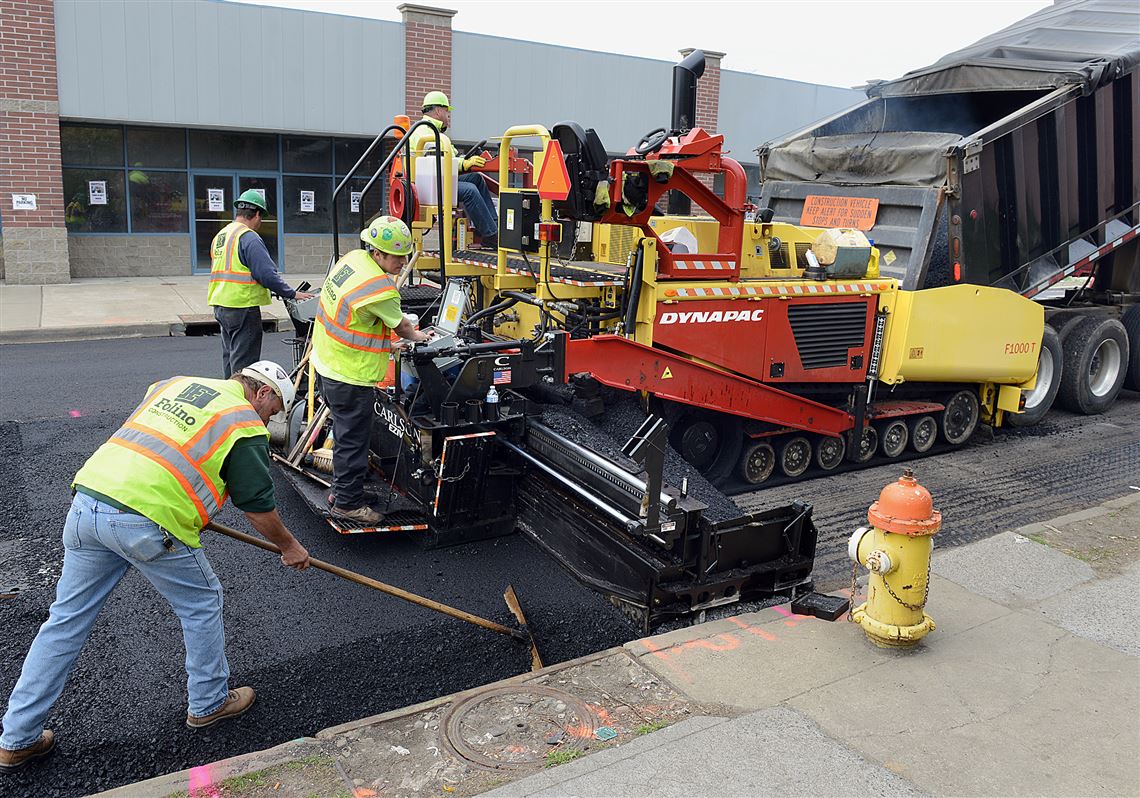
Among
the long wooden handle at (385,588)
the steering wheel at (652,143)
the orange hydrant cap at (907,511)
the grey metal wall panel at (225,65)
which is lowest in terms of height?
the long wooden handle at (385,588)

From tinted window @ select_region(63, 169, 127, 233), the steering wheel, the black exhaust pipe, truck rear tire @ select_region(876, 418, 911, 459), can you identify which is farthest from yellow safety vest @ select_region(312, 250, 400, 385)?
tinted window @ select_region(63, 169, 127, 233)

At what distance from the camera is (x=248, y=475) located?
136 inches

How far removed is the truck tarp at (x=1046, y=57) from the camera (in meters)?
7.79

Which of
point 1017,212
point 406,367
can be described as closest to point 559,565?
point 406,367

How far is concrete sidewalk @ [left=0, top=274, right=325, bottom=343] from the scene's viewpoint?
11.4 meters

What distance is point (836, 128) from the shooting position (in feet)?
29.7

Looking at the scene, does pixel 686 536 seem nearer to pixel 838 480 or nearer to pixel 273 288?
pixel 838 480

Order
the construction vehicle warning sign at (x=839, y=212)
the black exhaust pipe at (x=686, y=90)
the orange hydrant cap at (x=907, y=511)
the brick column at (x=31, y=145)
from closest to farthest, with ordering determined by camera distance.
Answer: the orange hydrant cap at (x=907, y=511)
the black exhaust pipe at (x=686, y=90)
the construction vehicle warning sign at (x=839, y=212)
the brick column at (x=31, y=145)

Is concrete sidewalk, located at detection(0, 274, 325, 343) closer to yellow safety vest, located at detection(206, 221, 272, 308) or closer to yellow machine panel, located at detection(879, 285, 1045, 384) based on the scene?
yellow safety vest, located at detection(206, 221, 272, 308)

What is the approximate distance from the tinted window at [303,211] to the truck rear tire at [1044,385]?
1272 cm

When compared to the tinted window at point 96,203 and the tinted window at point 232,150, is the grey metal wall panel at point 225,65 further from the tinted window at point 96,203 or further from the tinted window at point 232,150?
the tinted window at point 96,203

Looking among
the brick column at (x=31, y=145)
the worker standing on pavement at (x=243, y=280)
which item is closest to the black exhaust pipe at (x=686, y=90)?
the worker standing on pavement at (x=243, y=280)

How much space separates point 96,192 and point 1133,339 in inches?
598

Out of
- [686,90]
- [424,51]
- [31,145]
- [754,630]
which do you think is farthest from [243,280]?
[424,51]
